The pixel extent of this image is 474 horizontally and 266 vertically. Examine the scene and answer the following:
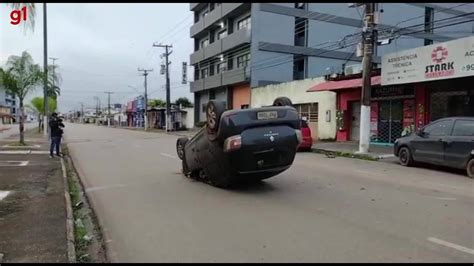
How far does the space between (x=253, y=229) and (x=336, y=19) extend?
129 feet

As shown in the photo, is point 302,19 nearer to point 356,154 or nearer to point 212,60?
point 212,60

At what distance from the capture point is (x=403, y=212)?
7500mm

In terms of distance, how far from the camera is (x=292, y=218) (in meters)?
7.21

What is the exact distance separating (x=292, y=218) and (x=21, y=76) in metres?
23.2

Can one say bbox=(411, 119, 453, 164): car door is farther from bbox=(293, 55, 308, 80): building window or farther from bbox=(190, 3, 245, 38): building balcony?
bbox=(190, 3, 245, 38): building balcony

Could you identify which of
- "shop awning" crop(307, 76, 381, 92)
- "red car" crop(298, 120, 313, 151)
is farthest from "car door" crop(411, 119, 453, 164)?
"shop awning" crop(307, 76, 381, 92)

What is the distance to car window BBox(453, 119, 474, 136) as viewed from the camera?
40.7ft

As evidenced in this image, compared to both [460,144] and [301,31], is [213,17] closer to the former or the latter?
[301,31]

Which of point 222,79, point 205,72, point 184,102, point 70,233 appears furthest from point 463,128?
point 184,102

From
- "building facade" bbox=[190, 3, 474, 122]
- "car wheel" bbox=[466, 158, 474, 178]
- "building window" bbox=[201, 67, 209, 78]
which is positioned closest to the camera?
"car wheel" bbox=[466, 158, 474, 178]

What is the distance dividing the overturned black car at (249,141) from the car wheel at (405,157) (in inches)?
259

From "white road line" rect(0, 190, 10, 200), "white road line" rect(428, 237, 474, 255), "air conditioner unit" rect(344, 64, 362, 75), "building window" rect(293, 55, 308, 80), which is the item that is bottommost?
"white road line" rect(0, 190, 10, 200)

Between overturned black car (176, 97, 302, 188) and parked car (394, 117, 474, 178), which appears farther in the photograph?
parked car (394, 117, 474, 178)

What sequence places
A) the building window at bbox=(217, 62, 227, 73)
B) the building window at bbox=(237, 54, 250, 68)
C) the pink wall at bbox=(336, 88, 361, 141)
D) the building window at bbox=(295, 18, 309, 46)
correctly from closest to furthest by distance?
the pink wall at bbox=(336, 88, 361, 141) → the building window at bbox=(295, 18, 309, 46) → the building window at bbox=(237, 54, 250, 68) → the building window at bbox=(217, 62, 227, 73)
